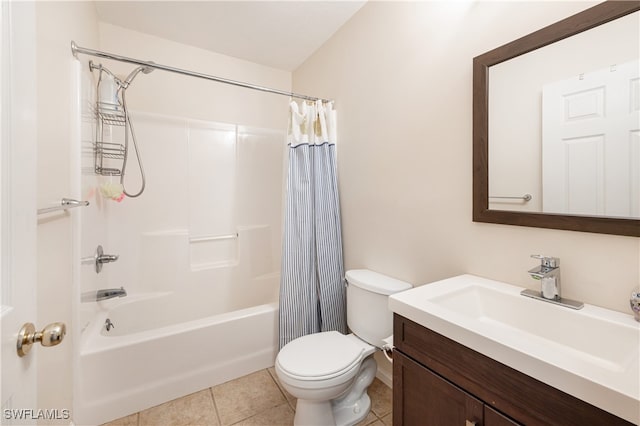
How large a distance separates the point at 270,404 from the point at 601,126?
201cm

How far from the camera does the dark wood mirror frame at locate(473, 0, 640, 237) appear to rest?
0.87 metres

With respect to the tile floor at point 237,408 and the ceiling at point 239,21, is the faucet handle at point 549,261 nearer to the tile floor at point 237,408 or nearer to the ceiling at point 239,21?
the tile floor at point 237,408

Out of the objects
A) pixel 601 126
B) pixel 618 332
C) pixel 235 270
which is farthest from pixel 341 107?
pixel 618 332

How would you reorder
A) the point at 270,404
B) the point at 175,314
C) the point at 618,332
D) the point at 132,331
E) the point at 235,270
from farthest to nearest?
the point at 235,270, the point at 175,314, the point at 132,331, the point at 270,404, the point at 618,332

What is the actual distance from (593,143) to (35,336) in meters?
1.63

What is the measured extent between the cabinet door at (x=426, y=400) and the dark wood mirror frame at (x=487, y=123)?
68 cm

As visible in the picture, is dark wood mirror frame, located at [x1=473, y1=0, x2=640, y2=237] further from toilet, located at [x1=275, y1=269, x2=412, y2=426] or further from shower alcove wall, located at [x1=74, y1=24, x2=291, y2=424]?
shower alcove wall, located at [x1=74, y1=24, x2=291, y2=424]

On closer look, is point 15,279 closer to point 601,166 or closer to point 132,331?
point 601,166

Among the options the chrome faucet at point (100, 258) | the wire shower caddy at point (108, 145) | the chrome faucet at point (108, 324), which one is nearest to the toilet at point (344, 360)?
the chrome faucet at point (108, 324)

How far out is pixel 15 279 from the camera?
0.56 m

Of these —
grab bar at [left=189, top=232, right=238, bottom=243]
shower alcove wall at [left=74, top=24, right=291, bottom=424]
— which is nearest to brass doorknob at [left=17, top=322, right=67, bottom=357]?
shower alcove wall at [left=74, top=24, right=291, bottom=424]

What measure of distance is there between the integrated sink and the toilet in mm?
441

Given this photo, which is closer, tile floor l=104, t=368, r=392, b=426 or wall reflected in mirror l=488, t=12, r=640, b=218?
wall reflected in mirror l=488, t=12, r=640, b=218

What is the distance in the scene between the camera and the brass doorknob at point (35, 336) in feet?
1.82
